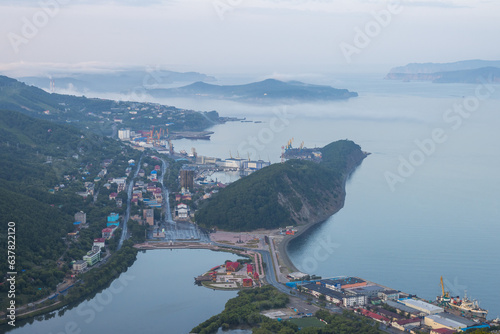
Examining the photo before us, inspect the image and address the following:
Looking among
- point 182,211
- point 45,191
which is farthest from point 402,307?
point 45,191

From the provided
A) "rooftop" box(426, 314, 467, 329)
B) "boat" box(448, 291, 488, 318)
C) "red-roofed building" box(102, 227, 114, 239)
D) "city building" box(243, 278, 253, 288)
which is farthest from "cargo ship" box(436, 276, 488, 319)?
"red-roofed building" box(102, 227, 114, 239)

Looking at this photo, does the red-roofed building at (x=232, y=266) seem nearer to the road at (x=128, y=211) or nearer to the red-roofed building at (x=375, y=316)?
the road at (x=128, y=211)

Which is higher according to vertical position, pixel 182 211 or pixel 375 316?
pixel 182 211

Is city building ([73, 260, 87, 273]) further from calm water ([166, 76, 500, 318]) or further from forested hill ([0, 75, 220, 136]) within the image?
forested hill ([0, 75, 220, 136])

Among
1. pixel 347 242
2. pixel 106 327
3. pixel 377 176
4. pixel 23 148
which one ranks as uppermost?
pixel 23 148

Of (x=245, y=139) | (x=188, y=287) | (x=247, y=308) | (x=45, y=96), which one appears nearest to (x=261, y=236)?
(x=188, y=287)

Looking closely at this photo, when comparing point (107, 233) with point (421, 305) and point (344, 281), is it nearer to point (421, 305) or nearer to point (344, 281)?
point (344, 281)

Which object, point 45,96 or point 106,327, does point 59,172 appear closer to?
point 106,327

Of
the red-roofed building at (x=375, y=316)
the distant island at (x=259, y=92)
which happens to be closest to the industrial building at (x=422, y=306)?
the red-roofed building at (x=375, y=316)
